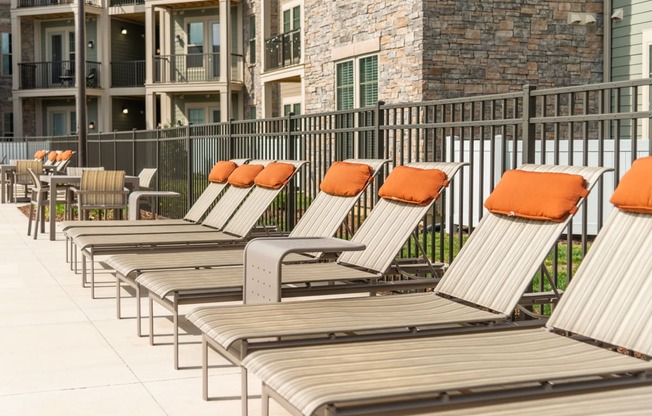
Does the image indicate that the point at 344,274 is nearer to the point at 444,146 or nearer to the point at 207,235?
the point at 444,146

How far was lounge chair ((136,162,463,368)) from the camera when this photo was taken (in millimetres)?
5715

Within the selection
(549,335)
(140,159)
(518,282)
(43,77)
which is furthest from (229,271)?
(43,77)

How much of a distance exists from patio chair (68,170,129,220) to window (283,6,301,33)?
14.1 meters

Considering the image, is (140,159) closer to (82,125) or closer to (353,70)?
(82,125)

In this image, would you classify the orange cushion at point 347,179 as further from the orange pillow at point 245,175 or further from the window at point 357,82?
the window at point 357,82

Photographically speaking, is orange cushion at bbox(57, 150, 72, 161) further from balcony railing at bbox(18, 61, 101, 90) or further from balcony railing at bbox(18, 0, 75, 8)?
balcony railing at bbox(18, 0, 75, 8)

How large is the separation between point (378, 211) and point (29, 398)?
2.79m

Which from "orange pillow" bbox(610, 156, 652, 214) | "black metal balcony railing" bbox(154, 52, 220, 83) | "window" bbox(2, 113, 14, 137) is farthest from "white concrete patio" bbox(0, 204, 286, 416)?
"window" bbox(2, 113, 14, 137)

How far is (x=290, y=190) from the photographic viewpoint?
9523 millimetres

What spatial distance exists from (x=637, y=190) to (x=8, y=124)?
36.0m

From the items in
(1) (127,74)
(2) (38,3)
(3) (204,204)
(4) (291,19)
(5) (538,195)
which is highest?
(2) (38,3)

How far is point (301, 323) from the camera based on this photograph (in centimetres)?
439

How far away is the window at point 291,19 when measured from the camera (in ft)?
83.6

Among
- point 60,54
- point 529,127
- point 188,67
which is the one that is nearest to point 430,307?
point 529,127
